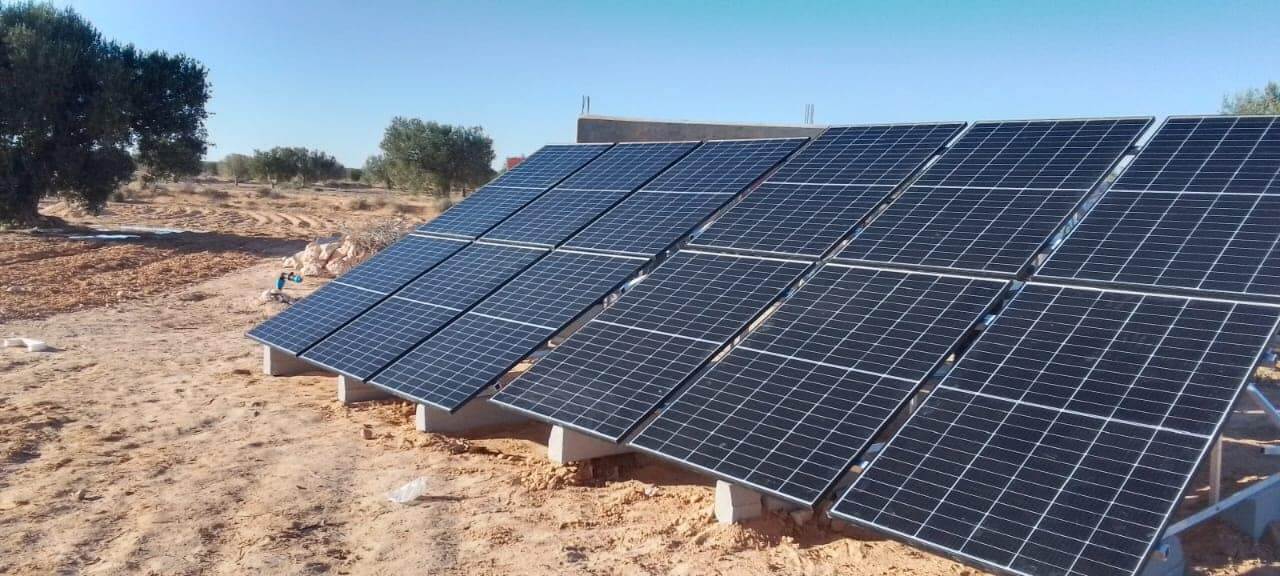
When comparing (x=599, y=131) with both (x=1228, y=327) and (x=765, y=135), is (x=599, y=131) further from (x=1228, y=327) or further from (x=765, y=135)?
(x=1228, y=327)

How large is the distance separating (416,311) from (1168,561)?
31.6 feet

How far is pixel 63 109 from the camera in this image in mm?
36438

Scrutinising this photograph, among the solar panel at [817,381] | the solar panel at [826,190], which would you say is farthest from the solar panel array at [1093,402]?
the solar panel at [826,190]

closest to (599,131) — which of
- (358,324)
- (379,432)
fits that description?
(358,324)

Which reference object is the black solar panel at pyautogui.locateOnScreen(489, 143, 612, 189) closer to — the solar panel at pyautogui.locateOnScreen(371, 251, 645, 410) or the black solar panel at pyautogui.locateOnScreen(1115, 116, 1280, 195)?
the solar panel at pyautogui.locateOnScreen(371, 251, 645, 410)

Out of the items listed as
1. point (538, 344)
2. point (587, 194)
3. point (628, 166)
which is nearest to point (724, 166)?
point (628, 166)

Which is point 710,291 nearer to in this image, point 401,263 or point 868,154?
point 868,154

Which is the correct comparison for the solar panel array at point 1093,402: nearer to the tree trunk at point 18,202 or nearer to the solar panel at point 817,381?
the solar panel at point 817,381

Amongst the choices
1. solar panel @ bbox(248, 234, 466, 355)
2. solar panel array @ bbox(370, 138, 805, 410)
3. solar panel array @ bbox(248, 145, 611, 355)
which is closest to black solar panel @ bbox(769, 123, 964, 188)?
solar panel array @ bbox(370, 138, 805, 410)

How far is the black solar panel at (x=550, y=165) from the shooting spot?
56.6 feet

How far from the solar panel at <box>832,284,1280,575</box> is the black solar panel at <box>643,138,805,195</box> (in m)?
6.24

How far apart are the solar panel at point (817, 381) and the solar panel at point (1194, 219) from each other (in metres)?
1.08

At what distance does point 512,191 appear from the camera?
1731 centimetres

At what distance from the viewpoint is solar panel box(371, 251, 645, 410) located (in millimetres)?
10547
